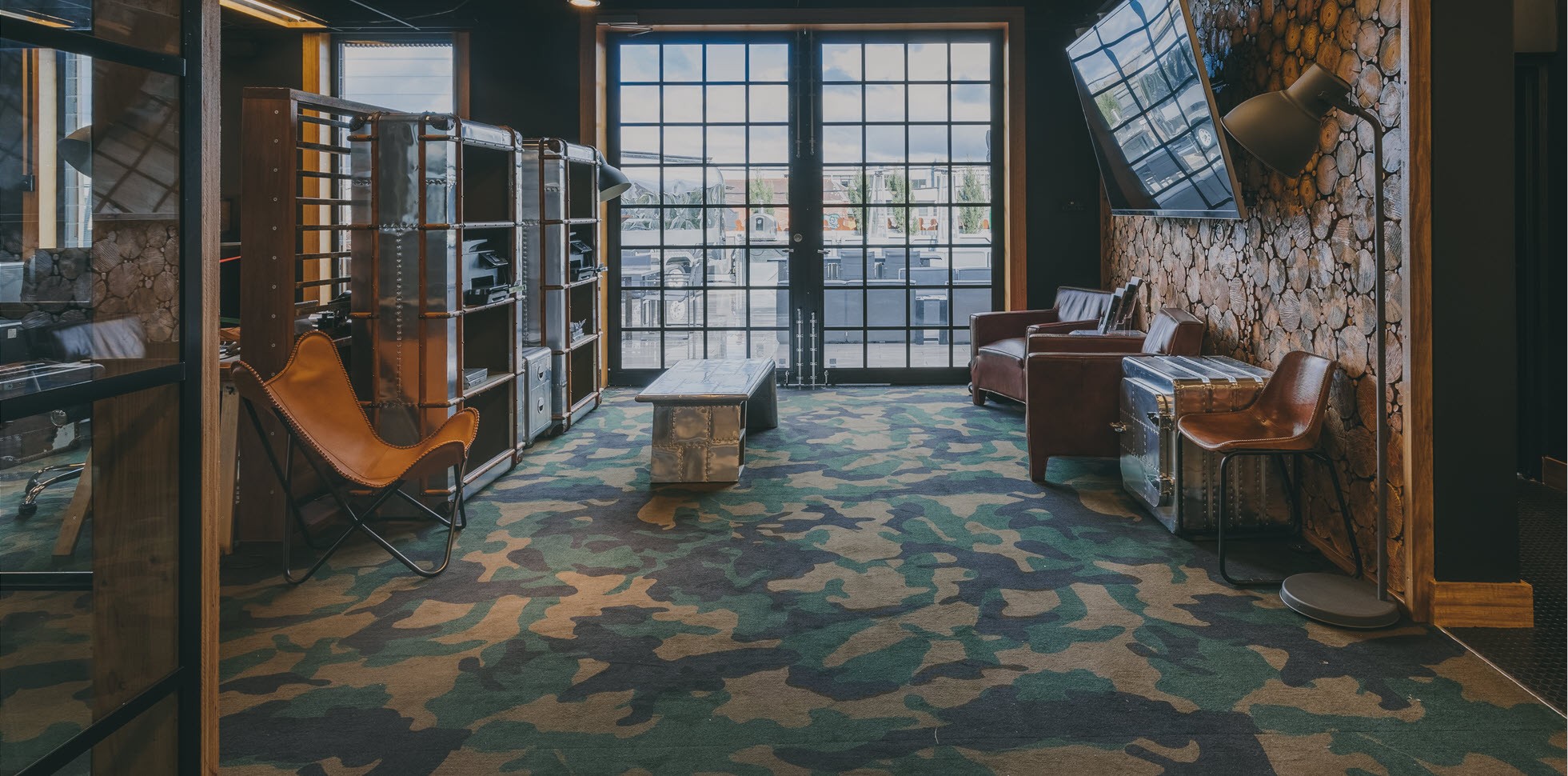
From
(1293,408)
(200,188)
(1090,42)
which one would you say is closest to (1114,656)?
(1293,408)

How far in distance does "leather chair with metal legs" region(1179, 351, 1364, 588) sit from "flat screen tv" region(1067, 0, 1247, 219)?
0.99m

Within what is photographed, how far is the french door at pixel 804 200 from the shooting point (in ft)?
26.7

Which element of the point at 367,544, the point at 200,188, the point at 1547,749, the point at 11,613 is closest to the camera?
the point at 11,613

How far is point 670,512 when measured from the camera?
4.53m

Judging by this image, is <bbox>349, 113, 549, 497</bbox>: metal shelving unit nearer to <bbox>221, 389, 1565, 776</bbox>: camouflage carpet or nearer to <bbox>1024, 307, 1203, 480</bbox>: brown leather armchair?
<bbox>221, 389, 1565, 776</bbox>: camouflage carpet

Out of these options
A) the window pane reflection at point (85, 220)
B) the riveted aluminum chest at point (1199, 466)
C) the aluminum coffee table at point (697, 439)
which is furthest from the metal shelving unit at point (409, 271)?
the riveted aluminum chest at point (1199, 466)

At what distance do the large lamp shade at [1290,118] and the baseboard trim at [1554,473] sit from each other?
2.60 meters

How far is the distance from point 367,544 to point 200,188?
2.54m

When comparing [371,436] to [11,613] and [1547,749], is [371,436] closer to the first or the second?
[11,613]

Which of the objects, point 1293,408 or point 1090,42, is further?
point 1090,42

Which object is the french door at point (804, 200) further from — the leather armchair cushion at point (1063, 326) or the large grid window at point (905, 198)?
the leather armchair cushion at point (1063, 326)

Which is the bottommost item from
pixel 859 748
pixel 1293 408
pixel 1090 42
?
pixel 859 748

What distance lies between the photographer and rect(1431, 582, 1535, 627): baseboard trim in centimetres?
309

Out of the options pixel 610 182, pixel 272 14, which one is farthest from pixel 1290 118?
pixel 272 14
